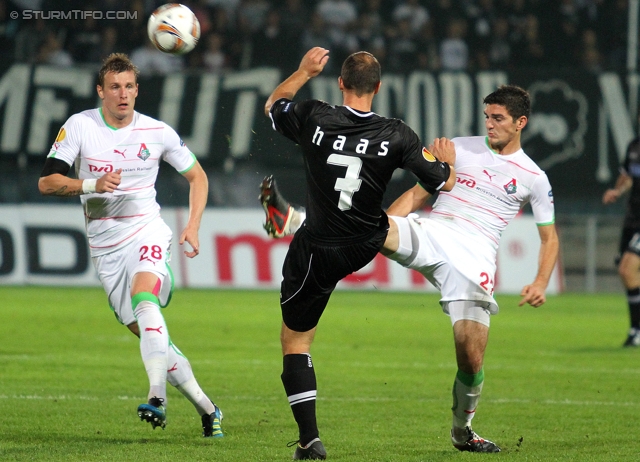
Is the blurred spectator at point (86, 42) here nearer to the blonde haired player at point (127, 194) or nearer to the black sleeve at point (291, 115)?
the blonde haired player at point (127, 194)

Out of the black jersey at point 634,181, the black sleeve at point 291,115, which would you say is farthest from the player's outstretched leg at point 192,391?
the black jersey at point 634,181

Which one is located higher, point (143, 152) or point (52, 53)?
point (52, 53)

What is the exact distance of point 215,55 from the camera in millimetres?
→ 18812

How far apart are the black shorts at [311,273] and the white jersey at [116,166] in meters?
1.33

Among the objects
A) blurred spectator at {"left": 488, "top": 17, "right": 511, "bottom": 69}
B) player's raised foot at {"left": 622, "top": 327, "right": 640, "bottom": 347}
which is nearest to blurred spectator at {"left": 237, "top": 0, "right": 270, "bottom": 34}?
blurred spectator at {"left": 488, "top": 17, "right": 511, "bottom": 69}

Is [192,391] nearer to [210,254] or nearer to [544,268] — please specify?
[544,268]

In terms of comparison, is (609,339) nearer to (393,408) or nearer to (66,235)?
(393,408)

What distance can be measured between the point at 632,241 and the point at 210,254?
737 cm

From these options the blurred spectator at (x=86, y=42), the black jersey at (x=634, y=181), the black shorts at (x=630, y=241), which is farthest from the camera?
the blurred spectator at (x=86, y=42)

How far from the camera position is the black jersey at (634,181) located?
11.8 m

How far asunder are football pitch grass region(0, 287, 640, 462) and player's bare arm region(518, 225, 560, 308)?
858 mm

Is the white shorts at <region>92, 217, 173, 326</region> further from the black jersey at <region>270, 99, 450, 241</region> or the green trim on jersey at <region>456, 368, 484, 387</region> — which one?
the green trim on jersey at <region>456, 368, 484, 387</region>

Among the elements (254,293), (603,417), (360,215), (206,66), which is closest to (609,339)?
(603,417)

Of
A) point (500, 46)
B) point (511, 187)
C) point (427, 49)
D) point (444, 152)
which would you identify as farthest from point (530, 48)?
point (444, 152)
